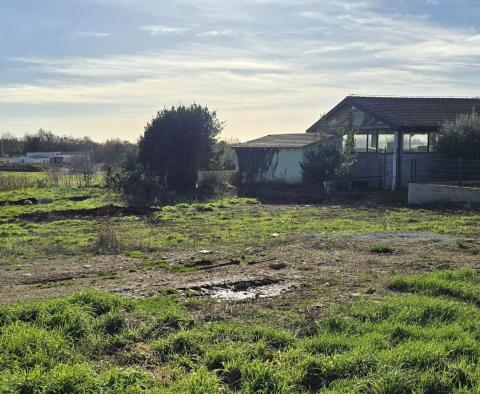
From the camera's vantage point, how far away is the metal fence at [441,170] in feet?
80.4

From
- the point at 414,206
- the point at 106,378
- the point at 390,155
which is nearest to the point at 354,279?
the point at 106,378

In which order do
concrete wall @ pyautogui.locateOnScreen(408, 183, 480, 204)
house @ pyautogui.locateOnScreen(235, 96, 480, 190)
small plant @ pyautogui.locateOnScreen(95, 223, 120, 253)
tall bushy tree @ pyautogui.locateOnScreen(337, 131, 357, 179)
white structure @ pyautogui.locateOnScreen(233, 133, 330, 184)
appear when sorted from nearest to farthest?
small plant @ pyautogui.locateOnScreen(95, 223, 120, 253), concrete wall @ pyautogui.locateOnScreen(408, 183, 480, 204), tall bushy tree @ pyautogui.locateOnScreen(337, 131, 357, 179), house @ pyautogui.locateOnScreen(235, 96, 480, 190), white structure @ pyautogui.locateOnScreen(233, 133, 330, 184)

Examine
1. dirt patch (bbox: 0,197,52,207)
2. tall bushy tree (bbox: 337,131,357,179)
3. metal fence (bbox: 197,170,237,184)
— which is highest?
tall bushy tree (bbox: 337,131,357,179)

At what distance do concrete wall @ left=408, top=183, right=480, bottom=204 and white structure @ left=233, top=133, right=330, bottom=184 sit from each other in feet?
24.0

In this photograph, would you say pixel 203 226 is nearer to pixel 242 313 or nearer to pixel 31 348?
pixel 242 313

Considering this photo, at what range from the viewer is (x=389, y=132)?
2767 centimetres

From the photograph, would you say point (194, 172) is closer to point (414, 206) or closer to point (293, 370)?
point (414, 206)

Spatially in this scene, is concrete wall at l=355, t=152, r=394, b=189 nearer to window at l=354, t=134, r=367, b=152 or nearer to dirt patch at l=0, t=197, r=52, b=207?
window at l=354, t=134, r=367, b=152

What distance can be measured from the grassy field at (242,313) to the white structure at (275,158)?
1601 centimetres

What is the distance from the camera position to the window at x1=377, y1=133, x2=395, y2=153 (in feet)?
90.5

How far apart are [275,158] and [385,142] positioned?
5843 mm

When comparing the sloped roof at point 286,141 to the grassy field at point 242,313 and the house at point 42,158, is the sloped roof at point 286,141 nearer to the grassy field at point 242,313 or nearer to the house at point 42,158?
the grassy field at point 242,313

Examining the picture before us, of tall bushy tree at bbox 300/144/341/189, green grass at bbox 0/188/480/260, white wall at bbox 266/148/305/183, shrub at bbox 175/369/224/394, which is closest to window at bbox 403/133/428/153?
tall bushy tree at bbox 300/144/341/189

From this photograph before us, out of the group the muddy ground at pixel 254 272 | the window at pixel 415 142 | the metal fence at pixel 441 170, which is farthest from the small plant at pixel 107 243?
the window at pixel 415 142
